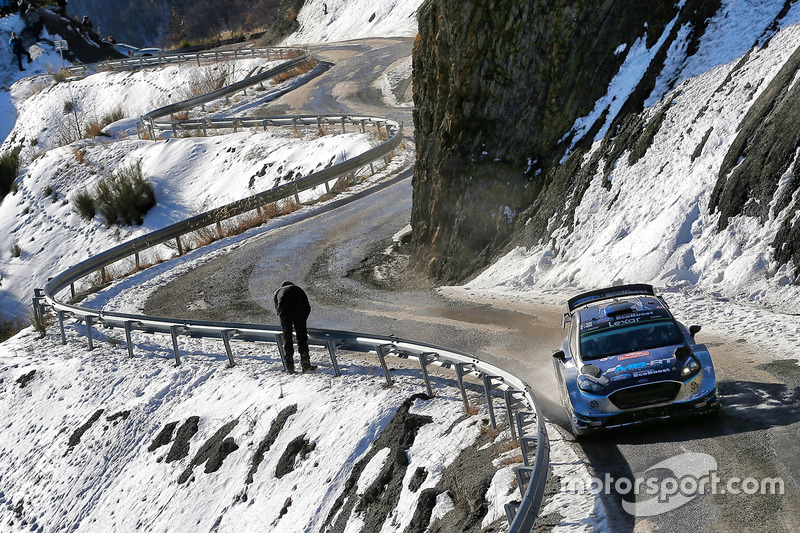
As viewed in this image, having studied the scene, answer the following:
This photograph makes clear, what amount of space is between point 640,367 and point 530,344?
12.8ft

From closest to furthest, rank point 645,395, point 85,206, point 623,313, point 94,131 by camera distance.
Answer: point 645,395 → point 623,313 → point 85,206 → point 94,131

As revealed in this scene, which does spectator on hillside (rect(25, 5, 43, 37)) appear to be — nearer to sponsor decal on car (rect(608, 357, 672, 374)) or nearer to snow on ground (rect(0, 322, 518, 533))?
snow on ground (rect(0, 322, 518, 533))

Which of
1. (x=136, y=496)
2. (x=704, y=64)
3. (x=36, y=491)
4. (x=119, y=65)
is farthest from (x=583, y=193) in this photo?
(x=119, y=65)

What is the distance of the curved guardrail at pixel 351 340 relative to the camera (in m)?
7.00

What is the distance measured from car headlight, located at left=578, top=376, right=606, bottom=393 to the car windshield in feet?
1.47

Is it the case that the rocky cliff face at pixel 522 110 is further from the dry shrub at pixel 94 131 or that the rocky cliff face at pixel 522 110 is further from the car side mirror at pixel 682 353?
the dry shrub at pixel 94 131

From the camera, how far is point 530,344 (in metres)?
12.4

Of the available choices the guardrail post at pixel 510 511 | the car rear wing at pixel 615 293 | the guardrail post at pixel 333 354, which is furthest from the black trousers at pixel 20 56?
the guardrail post at pixel 510 511

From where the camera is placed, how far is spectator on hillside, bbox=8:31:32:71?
6303 centimetres

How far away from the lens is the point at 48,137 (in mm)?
49344

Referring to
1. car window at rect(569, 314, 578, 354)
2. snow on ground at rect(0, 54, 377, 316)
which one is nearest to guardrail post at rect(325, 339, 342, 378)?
car window at rect(569, 314, 578, 354)

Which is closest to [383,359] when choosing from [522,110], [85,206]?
[522,110]

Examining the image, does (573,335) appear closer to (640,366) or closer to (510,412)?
(640,366)

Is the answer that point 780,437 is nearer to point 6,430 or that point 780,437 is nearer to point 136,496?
point 136,496
